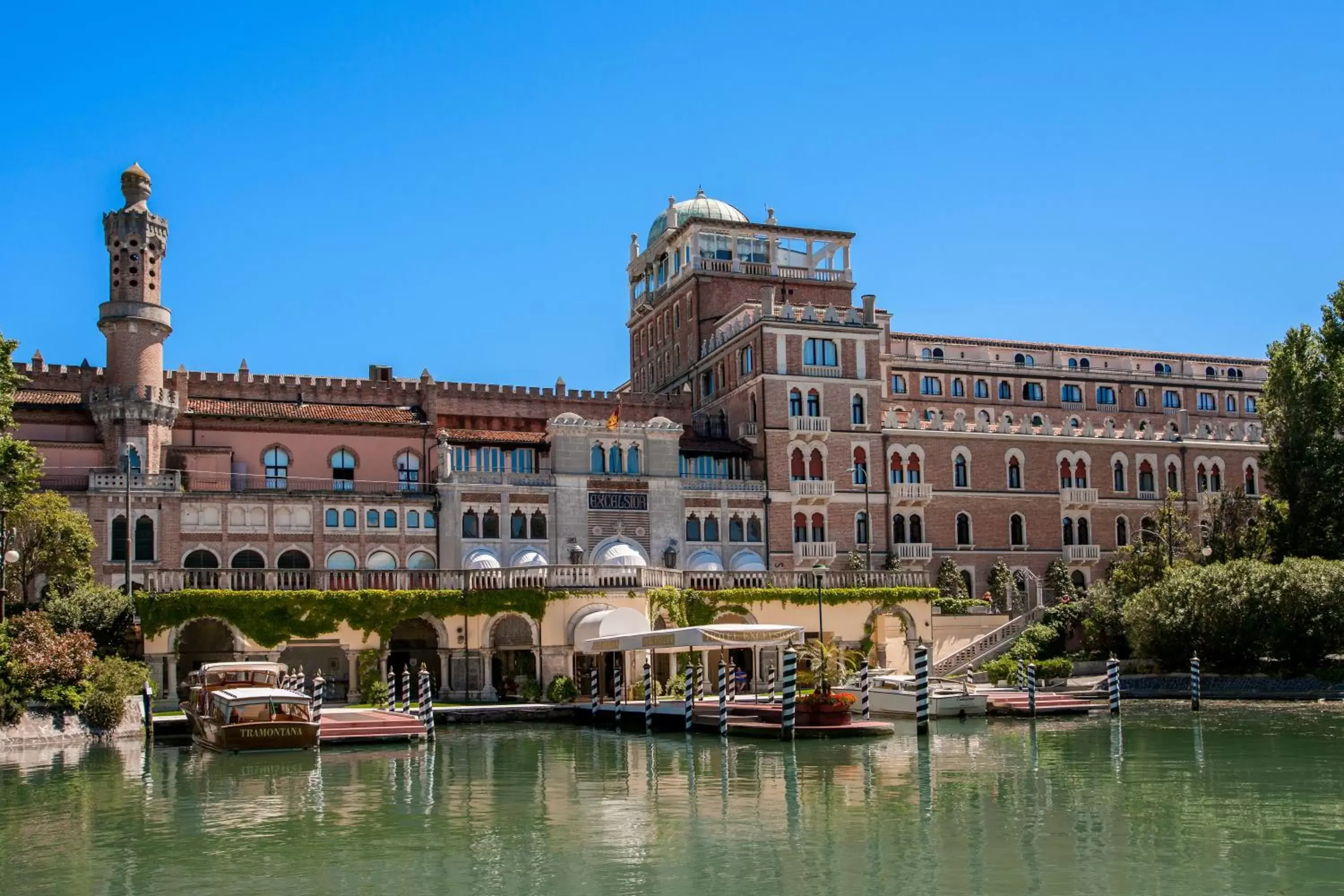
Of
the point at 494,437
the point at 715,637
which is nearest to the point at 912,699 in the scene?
the point at 715,637

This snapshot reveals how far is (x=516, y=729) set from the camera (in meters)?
46.2

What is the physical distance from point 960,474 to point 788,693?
3538cm

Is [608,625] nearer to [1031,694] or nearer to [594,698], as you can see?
[594,698]

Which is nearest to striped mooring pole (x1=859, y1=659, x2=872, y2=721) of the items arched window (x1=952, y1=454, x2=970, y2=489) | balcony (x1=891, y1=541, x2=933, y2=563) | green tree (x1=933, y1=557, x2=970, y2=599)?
green tree (x1=933, y1=557, x2=970, y2=599)

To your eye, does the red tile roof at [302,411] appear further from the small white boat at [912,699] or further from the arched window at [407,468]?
the small white boat at [912,699]

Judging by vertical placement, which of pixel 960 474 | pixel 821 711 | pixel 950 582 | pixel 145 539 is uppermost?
pixel 960 474

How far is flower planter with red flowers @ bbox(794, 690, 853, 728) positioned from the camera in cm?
3997

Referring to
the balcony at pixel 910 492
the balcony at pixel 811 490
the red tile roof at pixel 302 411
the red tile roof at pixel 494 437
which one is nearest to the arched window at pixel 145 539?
the red tile roof at pixel 302 411

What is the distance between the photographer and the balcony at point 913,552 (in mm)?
68375

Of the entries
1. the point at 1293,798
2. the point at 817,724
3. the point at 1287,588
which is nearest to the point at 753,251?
the point at 1287,588

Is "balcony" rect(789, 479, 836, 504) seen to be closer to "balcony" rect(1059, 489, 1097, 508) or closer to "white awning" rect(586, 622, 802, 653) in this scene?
"balcony" rect(1059, 489, 1097, 508)

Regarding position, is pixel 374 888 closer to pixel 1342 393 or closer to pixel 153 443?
pixel 153 443

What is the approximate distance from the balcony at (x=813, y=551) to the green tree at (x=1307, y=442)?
18759mm

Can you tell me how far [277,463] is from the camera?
63.2 meters
